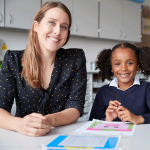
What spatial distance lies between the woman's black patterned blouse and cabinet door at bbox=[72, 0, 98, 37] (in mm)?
2058

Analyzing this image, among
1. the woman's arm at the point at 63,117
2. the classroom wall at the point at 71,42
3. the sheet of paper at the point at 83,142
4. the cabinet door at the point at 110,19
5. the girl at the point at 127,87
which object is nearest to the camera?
the sheet of paper at the point at 83,142

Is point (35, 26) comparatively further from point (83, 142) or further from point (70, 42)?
point (70, 42)

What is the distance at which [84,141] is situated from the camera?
2.08 feet

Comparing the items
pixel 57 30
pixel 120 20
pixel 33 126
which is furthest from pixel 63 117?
pixel 120 20

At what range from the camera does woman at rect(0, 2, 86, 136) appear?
971 millimetres

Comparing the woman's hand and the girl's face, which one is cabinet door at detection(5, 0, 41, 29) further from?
the woman's hand

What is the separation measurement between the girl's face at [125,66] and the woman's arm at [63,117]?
48 centimetres

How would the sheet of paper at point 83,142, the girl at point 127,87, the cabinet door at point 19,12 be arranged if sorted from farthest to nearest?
the cabinet door at point 19,12 → the girl at point 127,87 → the sheet of paper at point 83,142

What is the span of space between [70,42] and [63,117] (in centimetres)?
263

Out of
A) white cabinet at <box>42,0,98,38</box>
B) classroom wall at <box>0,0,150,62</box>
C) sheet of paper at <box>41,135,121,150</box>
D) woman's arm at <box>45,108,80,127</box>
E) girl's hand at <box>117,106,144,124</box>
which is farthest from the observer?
white cabinet at <box>42,0,98,38</box>

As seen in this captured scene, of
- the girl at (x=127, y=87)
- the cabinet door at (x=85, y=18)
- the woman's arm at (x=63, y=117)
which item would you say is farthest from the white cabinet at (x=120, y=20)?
the woman's arm at (x=63, y=117)

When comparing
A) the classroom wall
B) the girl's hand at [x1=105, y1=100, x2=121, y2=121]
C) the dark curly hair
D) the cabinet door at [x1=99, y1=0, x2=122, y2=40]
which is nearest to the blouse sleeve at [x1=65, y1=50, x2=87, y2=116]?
the girl's hand at [x1=105, y1=100, x2=121, y2=121]

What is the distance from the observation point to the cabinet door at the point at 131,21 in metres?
3.64

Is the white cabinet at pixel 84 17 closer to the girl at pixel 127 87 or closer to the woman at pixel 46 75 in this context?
the girl at pixel 127 87
